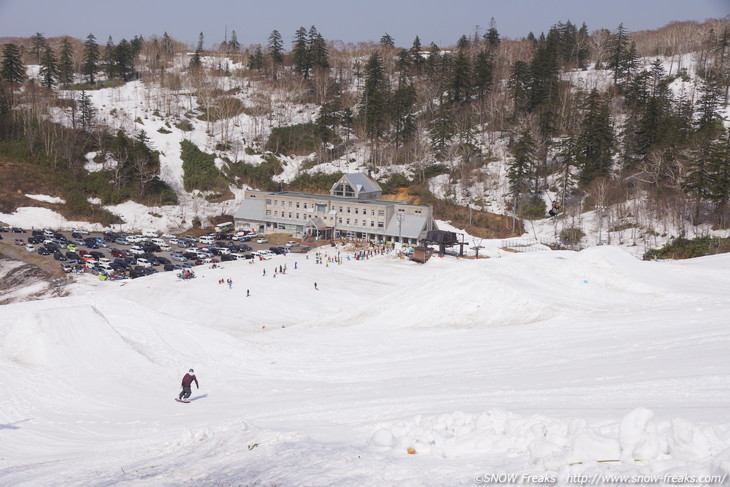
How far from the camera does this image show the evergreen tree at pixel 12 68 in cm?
8519

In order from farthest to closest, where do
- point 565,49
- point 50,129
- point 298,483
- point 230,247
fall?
1. point 565,49
2. point 50,129
3. point 230,247
4. point 298,483

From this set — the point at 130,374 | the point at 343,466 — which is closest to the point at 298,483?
the point at 343,466

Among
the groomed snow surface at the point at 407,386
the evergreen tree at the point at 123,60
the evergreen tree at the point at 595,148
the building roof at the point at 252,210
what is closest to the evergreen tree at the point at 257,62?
the evergreen tree at the point at 123,60

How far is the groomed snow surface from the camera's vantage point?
365 inches

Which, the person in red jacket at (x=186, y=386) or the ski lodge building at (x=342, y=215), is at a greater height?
the ski lodge building at (x=342, y=215)

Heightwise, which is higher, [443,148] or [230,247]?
[443,148]

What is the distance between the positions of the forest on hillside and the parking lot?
35.2ft

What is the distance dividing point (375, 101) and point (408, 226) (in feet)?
94.2

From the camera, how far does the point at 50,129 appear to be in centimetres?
7662

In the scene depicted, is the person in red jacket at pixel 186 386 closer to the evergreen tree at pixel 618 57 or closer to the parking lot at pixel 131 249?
the parking lot at pixel 131 249

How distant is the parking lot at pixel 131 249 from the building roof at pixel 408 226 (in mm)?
11320

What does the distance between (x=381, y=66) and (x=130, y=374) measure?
281ft

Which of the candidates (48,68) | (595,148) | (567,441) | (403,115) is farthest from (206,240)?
(567,441)

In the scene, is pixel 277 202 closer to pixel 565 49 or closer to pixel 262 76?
pixel 262 76
